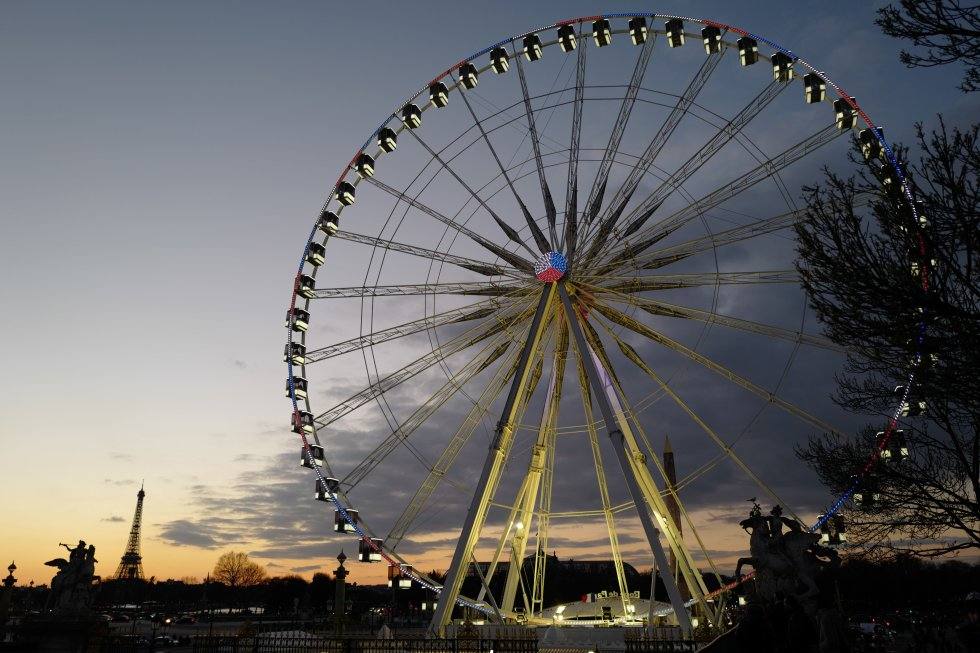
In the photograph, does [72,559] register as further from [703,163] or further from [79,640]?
[703,163]

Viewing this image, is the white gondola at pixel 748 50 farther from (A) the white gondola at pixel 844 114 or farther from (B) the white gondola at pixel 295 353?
(B) the white gondola at pixel 295 353

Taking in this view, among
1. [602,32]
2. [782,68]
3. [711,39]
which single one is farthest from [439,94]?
[782,68]

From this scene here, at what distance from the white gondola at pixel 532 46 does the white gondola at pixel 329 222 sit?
8.37m

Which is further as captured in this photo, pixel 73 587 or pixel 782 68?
pixel 782 68

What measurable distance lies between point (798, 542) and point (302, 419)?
1488 centimetres

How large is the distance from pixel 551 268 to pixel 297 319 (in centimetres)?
919

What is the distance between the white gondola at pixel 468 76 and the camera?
2369 cm

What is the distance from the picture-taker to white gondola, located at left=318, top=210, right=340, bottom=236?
961 inches

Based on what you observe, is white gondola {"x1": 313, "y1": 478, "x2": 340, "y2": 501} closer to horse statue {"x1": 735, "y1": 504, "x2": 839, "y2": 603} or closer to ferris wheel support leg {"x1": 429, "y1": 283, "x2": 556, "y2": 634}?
ferris wheel support leg {"x1": 429, "y1": 283, "x2": 556, "y2": 634}

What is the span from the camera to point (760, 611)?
12062 millimetres

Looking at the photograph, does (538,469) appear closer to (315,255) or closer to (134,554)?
(315,255)

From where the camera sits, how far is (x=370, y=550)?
22.0 meters

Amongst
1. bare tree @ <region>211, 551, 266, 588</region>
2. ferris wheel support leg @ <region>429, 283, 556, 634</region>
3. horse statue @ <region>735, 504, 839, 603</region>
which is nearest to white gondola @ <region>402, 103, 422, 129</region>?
ferris wheel support leg @ <region>429, 283, 556, 634</region>

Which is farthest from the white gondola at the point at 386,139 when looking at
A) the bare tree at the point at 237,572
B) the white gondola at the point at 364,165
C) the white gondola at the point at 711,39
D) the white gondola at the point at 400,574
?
the bare tree at the point at 237,572
